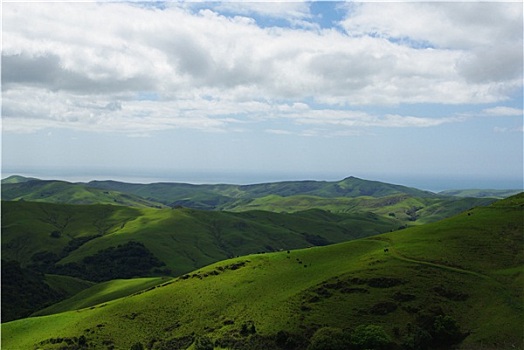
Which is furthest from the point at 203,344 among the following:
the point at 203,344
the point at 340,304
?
the point at 340,304

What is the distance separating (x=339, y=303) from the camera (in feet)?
272

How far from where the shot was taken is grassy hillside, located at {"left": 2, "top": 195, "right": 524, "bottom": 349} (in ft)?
245

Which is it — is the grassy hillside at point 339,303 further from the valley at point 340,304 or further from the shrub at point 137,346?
the shrub at point 137,346

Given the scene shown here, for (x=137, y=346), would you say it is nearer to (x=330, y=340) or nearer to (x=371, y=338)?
(x=330, y=340)

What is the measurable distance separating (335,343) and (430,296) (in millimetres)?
24509

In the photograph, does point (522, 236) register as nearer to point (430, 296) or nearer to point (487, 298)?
point (487, 298)

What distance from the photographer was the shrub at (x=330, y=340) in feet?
228

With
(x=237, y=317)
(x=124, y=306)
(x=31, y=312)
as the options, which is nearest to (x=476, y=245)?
(x=237, y=317)

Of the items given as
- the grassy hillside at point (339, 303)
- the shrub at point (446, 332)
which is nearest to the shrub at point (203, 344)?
the grassy hillside at point (339, 303)

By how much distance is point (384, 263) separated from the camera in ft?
319

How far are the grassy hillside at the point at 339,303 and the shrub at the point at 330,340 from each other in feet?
2.58

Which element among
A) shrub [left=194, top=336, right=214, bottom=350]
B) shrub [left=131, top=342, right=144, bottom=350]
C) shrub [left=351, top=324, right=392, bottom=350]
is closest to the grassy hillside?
shrub [left=351, top=324, right=392, bottom=350]

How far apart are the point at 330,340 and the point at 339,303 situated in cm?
1354

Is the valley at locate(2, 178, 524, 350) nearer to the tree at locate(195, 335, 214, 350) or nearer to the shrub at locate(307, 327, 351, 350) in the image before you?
the shrub at locate(307, 327, 351, 350)
